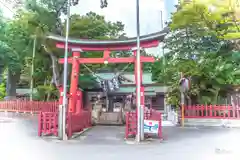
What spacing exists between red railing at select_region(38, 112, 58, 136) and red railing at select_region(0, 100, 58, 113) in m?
10.6

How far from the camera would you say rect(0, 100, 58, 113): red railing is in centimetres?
2155

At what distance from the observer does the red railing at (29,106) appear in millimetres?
21547

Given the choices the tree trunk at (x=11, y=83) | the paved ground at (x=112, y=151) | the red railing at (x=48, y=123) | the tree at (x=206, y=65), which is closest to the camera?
the paved ground at (x=112, y=151)

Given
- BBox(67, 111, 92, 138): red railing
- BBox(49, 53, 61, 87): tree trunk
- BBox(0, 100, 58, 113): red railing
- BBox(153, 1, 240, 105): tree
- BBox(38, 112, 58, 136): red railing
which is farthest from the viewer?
BBox(49, 53, 61, 87): tree trunk

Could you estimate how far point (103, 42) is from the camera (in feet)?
47.7

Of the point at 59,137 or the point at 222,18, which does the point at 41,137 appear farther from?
the point at 222,18

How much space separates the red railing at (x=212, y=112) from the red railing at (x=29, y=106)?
1085cm

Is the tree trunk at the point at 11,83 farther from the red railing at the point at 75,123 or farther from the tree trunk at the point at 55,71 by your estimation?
the red railing at the point at 75,123

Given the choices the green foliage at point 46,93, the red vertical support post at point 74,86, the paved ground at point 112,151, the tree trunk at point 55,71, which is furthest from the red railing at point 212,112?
the green foliage at point 46,93

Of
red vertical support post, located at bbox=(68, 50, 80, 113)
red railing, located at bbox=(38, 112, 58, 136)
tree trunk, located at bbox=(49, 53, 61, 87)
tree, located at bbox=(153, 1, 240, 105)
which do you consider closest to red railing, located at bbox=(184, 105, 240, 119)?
tree, located at bbox=(153, 1, 240, 105)

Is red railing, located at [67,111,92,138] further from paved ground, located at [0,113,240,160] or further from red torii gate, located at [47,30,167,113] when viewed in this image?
paved ground, located at [0,113,240,160]

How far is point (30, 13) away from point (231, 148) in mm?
21150

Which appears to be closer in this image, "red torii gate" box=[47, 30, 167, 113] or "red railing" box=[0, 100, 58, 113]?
"red torii gate" box=[47, 30, 167, 113]

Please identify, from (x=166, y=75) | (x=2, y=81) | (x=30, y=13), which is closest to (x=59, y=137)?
(x=166, y=75)
